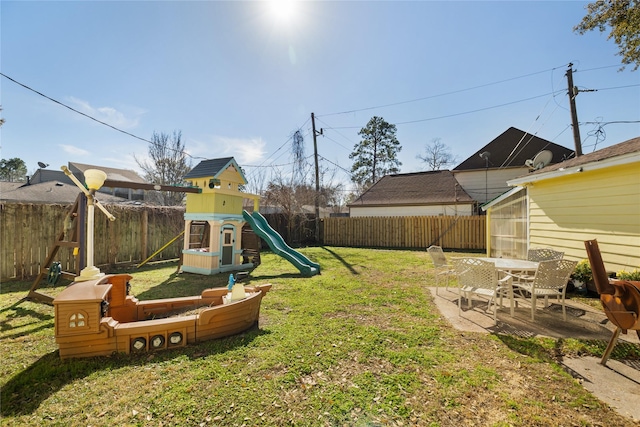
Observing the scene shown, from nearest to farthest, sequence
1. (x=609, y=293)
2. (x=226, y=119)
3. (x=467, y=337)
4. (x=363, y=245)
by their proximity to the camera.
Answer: (x=609, y=293) < (x=467, y=337) < (x=226, y=119) < (x=363, y=245)

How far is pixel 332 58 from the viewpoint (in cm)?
986

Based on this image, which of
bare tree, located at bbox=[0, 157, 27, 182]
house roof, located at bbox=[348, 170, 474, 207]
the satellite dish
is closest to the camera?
the satellite dish

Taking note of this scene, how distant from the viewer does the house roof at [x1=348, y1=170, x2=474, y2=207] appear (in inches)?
667

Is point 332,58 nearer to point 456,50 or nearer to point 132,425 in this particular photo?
point 456,50

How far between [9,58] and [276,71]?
283 inches

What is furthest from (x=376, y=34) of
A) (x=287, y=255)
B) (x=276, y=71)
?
(x=287, y=255)

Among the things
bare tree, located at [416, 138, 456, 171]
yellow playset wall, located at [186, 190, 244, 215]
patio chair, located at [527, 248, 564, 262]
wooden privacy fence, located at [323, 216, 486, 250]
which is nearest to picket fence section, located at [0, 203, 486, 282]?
wooden privacy fence, located at [323, 216, 486, 250]

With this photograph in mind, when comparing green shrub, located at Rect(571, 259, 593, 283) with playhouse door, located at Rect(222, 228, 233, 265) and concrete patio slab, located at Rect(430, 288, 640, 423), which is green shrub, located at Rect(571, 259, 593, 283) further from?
playhouse door, located at Rect(222, 228, 233, 265)

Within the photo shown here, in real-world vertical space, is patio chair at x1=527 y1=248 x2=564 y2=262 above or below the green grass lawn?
above

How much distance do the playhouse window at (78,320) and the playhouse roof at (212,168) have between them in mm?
5316

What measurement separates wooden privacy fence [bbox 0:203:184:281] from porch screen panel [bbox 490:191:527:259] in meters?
11.2

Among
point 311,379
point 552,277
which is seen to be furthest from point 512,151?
point 311,379

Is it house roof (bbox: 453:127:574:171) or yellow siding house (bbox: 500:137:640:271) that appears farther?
house roof (bbox: 453:127:574:171)

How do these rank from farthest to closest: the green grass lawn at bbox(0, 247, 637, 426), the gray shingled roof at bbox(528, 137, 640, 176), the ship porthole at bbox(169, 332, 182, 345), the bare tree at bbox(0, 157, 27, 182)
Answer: the bare tree at bbox(0, 157, 27, 182), the gray shingled roof at bbox(528, 137, 640, 176), the ship porthole at bbox(169, 332, 182, 345), the green grass lawn at bbox(0, 247, 637, 426)
